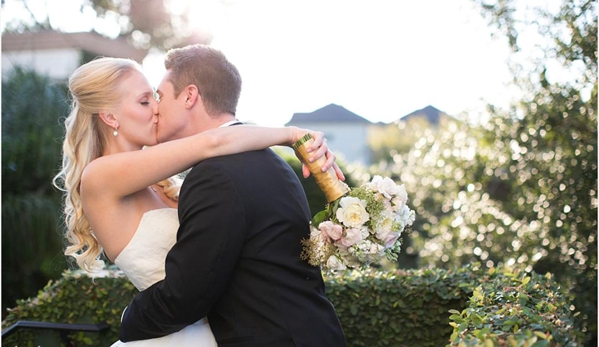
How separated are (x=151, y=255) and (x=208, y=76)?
835 mm

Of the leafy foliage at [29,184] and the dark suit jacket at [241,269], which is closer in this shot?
the dark suit jacket at [241,269]

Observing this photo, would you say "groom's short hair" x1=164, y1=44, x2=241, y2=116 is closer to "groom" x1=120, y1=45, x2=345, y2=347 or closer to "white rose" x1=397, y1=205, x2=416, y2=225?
"groom" x1=120, y1=45, x2=345, y2=347

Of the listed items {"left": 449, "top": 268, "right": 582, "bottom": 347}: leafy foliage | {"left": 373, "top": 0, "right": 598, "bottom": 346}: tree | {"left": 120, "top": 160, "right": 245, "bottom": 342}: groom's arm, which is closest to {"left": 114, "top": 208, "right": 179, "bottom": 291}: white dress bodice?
{"left": 120, "top": 160, "right": 245, "bottom": 342}: groom's arm

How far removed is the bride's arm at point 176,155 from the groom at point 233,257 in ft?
0.23

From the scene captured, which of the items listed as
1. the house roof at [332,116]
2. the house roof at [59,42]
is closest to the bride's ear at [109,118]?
the house roof at [59,42]

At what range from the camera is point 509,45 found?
6676mm

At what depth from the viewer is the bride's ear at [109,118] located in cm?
333

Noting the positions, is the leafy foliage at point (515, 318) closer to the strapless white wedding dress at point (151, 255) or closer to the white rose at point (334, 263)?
the white rose at point (334, 263)

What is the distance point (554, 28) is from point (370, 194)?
4.07 metres

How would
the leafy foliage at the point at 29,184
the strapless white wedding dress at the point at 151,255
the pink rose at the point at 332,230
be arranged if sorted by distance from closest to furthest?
the pink rose at the point at 332,230 → the strapless white wedding dress at the point at 151,255 → the leafy foliage at the point at 29,184

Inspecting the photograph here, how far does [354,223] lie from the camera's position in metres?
2.81

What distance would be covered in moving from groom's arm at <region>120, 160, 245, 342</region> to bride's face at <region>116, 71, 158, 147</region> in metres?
0.70

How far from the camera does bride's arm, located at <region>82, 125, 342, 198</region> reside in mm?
2822

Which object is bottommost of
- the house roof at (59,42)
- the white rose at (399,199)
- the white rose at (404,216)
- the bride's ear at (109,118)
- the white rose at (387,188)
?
the white rose at (404,216)
